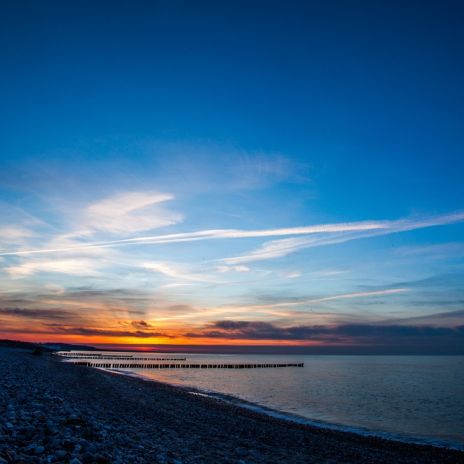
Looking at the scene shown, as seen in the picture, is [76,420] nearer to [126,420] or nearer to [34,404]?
[34,404]

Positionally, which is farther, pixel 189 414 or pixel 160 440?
pixel 189 414

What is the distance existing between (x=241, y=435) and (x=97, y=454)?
1081 centimetres

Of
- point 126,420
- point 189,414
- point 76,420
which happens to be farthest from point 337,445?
point 76,420

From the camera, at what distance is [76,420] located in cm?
1198

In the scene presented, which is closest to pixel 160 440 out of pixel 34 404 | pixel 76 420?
pixel 76 420

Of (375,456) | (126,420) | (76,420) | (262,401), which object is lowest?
(262,401)

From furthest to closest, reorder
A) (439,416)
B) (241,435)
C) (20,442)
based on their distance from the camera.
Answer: (439,416) < (241,435) < (20,442)

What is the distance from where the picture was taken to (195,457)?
39.0 feet

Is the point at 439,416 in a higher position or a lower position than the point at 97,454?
lower

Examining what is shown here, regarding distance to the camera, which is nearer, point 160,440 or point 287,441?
point 160,440

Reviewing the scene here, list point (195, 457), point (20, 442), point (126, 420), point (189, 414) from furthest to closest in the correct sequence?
point (189, 414) < point (126, 420) < point (195, 457) < point (20, 442)

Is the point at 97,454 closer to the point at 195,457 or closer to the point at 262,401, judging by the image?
the point at 195,457

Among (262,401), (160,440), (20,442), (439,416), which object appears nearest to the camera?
(20,442)

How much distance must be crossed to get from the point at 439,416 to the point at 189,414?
25.2 metres
